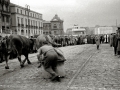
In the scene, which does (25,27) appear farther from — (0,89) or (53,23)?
(0,89)

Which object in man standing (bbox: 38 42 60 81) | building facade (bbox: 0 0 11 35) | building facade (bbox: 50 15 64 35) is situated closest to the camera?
man standing (bbox: 38 42 60 81)

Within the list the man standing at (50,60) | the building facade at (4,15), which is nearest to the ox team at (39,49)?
the man standing at (50,60)

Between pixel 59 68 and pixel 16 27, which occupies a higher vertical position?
pixel 16 27

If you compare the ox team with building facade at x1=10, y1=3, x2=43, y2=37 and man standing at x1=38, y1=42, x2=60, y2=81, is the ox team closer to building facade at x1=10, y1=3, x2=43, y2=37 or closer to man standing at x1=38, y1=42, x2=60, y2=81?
man standing at x1=38, y1=42, x2=60, y2=81

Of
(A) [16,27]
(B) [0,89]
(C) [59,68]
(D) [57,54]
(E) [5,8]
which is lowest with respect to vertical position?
(B) [0,89]

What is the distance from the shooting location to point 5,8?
56375 millimetres

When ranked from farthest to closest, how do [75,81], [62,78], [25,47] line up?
[25,47]
[62,78]
[75,81]

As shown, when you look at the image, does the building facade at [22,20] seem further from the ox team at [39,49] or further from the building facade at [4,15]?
the ox team at [39,49]

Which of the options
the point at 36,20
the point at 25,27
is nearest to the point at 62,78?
the point at 25,27

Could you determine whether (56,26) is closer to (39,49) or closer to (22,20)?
(22,20)

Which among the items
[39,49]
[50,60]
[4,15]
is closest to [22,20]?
[4,15]

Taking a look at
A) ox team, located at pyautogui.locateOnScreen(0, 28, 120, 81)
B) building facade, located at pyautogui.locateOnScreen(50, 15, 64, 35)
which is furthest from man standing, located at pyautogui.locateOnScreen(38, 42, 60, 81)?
building facade, located at pyautogui.locateOnScreen(50, 15, 64, 35)

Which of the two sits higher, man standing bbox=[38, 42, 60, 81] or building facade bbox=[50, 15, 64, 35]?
building facade bbox=[50, 15, 64, 35]

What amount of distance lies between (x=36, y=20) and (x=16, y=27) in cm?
1882
